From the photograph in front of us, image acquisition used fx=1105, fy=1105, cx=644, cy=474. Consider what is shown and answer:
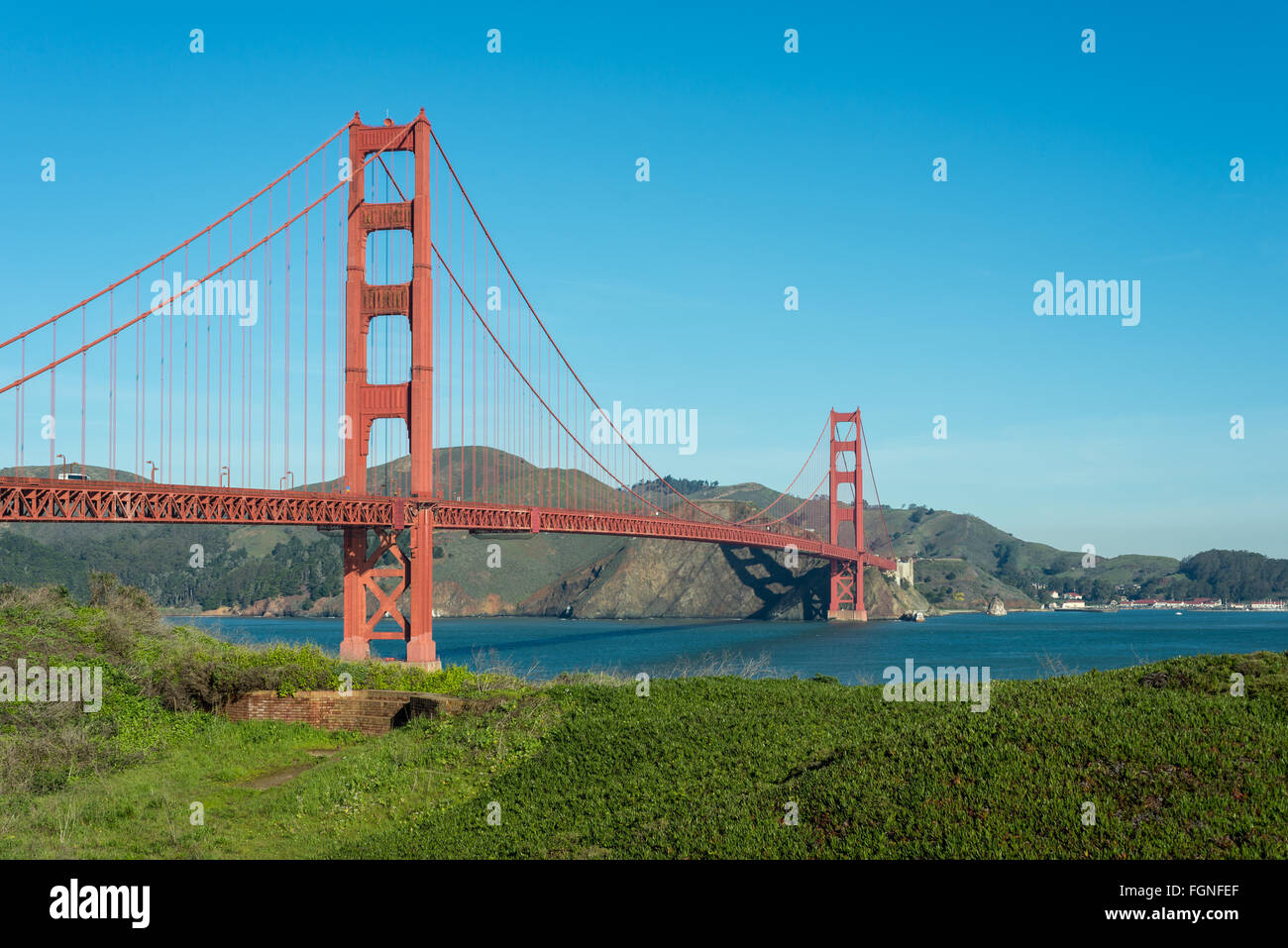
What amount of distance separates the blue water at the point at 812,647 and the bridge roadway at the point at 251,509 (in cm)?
706

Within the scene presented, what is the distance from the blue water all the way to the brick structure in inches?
1013

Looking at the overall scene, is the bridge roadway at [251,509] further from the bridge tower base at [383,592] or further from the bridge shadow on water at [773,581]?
the bridge shadow on water at [773,581]

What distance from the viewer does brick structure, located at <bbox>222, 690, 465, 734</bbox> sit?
19281 mm

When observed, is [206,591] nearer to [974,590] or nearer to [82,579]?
[82,579]

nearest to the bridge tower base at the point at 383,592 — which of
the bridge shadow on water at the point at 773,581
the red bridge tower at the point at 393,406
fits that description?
the red bridge tower at the point at 393,406

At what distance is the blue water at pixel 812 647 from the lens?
196 feet

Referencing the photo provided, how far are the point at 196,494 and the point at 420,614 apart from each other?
13677 mm

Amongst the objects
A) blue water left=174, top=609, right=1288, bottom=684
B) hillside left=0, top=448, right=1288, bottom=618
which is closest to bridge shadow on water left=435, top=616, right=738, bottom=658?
blue water left=174, top=609, right=1288, bottom=684

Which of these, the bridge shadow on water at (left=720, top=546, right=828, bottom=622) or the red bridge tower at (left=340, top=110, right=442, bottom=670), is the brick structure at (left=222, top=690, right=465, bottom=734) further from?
the bridge shadow on water at (left=720, top=546, right=828, bottom=622)

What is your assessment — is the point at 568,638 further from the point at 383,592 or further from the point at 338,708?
the point at 338,708

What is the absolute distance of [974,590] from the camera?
649ft
